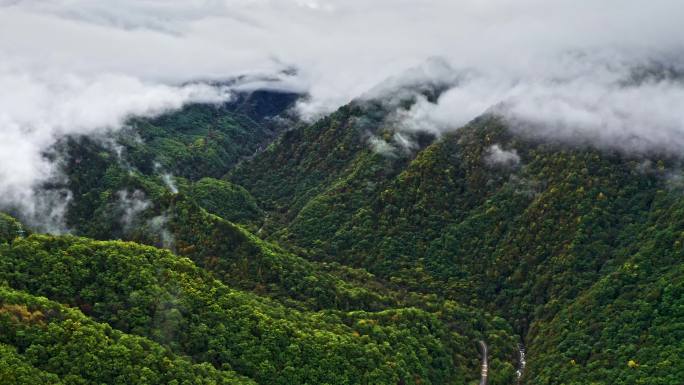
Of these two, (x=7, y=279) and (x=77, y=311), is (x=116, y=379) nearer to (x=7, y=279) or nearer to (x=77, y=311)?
(x=77, y=311)

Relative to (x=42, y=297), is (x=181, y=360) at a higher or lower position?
lower

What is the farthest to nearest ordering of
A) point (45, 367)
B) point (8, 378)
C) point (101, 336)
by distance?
point (101, 336), point (45, 367), point (8, 378)

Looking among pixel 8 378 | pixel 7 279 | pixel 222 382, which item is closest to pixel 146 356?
pixel 222 382

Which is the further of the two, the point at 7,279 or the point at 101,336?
the point at 7,279

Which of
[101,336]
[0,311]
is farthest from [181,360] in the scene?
[0,311]

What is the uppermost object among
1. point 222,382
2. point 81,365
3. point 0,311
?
point 0,311

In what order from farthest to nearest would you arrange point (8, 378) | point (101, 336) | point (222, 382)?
1. point (222, 382)
2. point (101, 336)
3. point (8, 378)

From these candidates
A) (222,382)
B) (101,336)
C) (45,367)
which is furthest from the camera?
(222,382)

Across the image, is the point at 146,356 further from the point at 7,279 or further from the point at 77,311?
the point at 7,279

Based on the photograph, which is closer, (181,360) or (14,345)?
(14,345)
